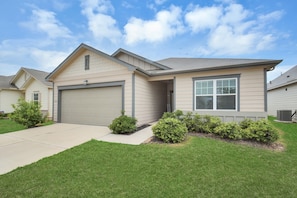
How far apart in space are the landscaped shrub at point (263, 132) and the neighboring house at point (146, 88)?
63.5 inches

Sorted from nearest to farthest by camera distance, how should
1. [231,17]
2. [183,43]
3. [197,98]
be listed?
[197,98] → [231,17] → [183,43]

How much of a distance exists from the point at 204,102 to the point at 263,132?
3.19 m

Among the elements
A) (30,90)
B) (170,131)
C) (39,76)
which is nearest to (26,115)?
(30,90)

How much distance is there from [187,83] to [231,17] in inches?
255

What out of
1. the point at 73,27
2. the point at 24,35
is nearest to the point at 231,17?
the point at 73,27

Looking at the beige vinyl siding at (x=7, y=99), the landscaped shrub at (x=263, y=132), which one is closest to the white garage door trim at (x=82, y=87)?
the landscaped shrub at (x=263, y=132)

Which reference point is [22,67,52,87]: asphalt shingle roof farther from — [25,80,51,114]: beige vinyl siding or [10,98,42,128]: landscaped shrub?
[10,98,42,128]: landscaped shrub

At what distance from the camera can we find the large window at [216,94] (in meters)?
7.89

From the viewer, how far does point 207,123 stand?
278 inches

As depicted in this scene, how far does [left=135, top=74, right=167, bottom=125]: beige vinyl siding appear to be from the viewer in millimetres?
9055

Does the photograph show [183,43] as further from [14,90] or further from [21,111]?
[14,90]

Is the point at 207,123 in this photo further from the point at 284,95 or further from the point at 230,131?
the point at 284,95

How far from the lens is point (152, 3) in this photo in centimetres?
1134

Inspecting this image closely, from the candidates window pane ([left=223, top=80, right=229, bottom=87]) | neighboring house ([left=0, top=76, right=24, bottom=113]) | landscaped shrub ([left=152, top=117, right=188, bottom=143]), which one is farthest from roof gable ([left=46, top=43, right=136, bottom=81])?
neighboring house ([left=0, top=76, right=24, bottom=113])
